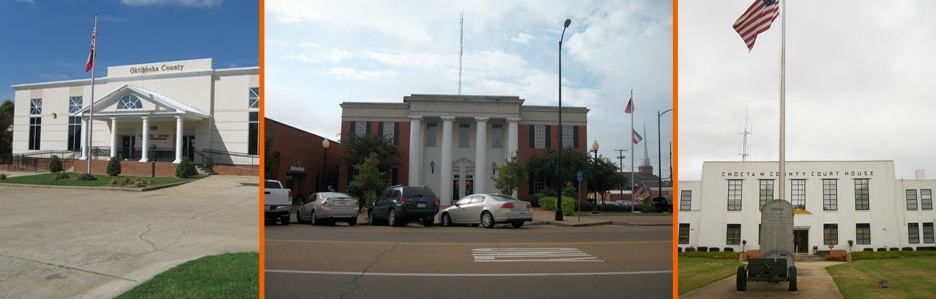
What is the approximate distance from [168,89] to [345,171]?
16986 millimetres

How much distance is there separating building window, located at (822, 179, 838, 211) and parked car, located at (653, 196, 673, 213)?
27.7m

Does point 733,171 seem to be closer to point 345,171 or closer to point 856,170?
point 856,170

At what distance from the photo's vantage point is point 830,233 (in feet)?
87.8

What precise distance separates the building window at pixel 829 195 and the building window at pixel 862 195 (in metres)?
1.03

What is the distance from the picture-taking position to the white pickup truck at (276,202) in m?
3.18

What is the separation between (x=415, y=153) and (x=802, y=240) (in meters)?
29.3

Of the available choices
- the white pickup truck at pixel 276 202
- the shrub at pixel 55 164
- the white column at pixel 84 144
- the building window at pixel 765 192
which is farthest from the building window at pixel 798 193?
the shrub at pixel 55 164

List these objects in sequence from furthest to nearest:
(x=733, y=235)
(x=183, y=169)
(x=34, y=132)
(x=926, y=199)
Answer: (x=926, y=199) < (x=34, y=132) < (x=733, y=235) < (x=183, y=169)

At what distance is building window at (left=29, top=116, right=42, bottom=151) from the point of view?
63.3 ft

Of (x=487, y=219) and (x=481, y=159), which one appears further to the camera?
(x=487, y=219)

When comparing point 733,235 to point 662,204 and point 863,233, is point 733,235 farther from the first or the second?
point 662,204

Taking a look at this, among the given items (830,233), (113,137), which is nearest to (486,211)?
(113,137)

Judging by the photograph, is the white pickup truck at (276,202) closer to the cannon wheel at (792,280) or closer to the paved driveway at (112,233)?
the paved driveway at (112,233)

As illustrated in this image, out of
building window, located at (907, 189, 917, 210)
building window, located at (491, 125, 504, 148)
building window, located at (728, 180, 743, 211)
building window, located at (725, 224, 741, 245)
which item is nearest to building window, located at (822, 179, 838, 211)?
building window, located at (907, 189, 917, 210)
